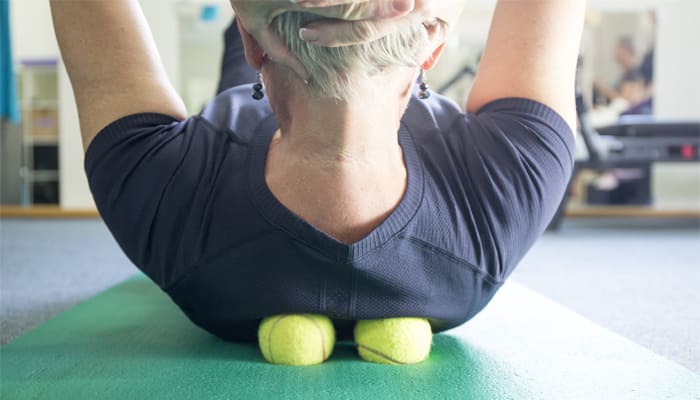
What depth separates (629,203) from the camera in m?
4.91

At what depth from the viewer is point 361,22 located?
61 centimetres

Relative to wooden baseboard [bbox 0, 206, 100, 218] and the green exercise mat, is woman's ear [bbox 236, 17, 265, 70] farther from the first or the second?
wooden baseboard [bbox 0, 206, 100, 218]

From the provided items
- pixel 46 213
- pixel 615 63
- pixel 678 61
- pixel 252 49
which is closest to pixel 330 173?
pixel 252 49

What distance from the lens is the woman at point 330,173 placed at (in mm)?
795

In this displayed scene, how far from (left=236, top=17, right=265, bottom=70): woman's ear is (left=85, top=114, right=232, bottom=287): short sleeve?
178 mm

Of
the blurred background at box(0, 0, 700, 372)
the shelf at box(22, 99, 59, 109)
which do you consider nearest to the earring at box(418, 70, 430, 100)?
the blurred background at box(0, 0, 700, 372)

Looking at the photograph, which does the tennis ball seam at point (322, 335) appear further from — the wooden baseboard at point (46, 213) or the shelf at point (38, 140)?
the shelf at point (38, 140)

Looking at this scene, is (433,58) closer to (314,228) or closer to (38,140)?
(314,228)

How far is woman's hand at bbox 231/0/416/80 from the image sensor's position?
0.59 metres

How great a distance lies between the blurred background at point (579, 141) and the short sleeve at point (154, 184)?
1.06 meters

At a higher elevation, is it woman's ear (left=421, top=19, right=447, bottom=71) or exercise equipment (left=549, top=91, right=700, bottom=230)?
woman's ear (left=421, top=19, right=447, bottom=71)

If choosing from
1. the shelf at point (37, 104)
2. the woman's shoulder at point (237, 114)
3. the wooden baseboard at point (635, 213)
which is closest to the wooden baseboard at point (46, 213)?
the shelf at point (37, 104)

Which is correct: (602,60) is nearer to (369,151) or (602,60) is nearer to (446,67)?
(446,67)

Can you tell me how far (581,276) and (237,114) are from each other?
1391 mm
